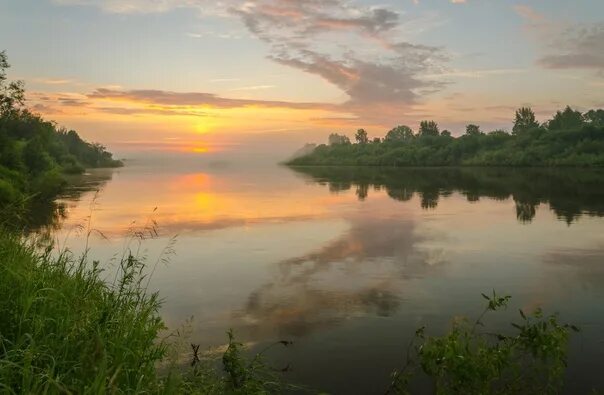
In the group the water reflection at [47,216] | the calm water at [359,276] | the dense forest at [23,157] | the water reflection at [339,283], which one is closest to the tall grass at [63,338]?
the calm water at [359,276]

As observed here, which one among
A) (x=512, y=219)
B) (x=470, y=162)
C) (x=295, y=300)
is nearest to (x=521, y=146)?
(x=470, y=162)

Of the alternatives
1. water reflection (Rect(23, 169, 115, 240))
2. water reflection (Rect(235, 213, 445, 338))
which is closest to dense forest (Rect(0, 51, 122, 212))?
water reflection (Rect(23, 169, 115, 240))

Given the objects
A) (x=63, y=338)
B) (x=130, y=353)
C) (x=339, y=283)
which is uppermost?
(x=63, y=338)

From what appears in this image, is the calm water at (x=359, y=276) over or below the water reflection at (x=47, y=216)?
over

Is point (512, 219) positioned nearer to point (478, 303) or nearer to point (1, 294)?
point (478, 303)

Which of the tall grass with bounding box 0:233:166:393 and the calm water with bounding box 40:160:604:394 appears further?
the calm water with bounding box 40:160:604:394

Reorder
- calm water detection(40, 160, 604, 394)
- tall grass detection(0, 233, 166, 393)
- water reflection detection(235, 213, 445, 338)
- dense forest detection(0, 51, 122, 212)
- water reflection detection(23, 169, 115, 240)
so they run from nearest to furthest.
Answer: tall grass detection(0, 233, 166, 393)
calm water detection(40, 160, 604, 394)
water reflection detection(235, 213, 445, 338)
water reflection detection(23, 169, 115, 240)
dense forest detection(0, 51, 122, 212)

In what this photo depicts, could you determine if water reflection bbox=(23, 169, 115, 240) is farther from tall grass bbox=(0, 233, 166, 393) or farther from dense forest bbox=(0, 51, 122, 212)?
tall grass bbox=(0, 233, 166, 393)

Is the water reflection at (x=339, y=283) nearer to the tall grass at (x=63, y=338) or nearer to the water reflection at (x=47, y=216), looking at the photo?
the tall grass at (x=63, y=338)

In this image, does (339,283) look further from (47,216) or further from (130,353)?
(47,216)

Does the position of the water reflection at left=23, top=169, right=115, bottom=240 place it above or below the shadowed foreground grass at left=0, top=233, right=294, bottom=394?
below

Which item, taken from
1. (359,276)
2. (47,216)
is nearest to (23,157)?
(47,216)

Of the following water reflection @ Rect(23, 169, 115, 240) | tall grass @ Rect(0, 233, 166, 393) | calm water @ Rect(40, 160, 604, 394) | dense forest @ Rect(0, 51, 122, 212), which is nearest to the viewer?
tall grass @ Rect(0, 233, 166, 393)

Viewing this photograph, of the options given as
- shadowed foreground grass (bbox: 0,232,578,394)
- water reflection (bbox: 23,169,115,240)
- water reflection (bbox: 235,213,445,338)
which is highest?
shadowed foreground grass (bbox: 0,232,578,394)
